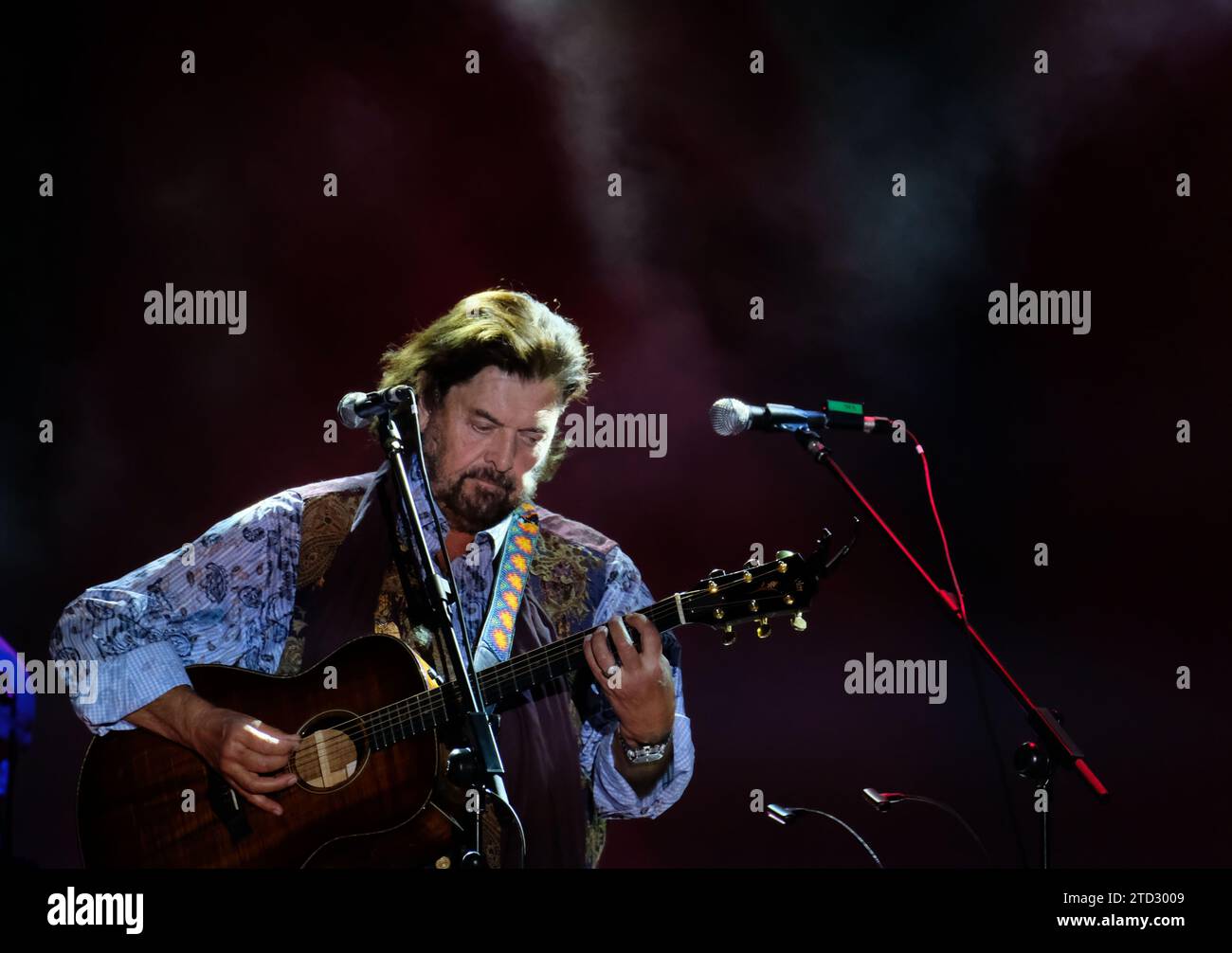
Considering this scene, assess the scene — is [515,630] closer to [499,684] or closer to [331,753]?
[499,684]

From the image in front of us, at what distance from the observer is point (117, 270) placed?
3.61 m

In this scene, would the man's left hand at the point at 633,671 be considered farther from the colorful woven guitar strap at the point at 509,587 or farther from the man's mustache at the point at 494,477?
the man's mustache at the point at 494,477

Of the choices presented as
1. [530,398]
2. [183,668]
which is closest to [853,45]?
[530,398]

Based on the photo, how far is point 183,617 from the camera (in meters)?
3.15

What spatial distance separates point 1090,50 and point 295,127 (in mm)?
2515

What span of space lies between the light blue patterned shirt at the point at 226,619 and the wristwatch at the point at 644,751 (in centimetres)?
6

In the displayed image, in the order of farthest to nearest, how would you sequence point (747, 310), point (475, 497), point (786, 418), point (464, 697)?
point (747, 310), point (475, 497), point (786, 418), point (464, 697)

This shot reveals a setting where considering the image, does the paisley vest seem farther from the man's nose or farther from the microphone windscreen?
the microphone windscreen

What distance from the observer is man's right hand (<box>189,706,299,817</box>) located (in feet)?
9.61

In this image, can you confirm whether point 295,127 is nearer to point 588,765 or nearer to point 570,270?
point 570,270

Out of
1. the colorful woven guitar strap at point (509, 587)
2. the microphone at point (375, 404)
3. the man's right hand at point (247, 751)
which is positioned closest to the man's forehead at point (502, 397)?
the colorful woven guitar strap at point (509, 587)

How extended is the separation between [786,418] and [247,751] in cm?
156

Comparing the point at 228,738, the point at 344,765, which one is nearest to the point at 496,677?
the point at 344,765
